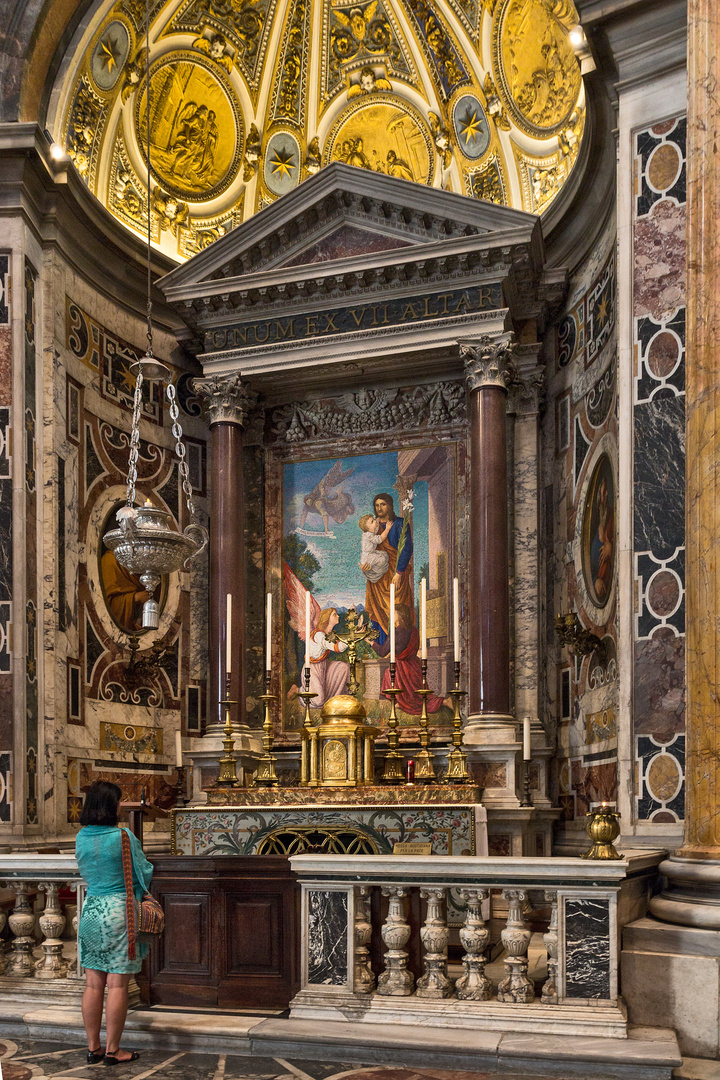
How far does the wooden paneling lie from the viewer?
636cm

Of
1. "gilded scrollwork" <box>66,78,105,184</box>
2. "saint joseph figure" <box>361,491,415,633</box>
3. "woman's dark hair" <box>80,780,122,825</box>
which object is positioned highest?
"gilded scrollwork" <box>66,78,105,184</box>

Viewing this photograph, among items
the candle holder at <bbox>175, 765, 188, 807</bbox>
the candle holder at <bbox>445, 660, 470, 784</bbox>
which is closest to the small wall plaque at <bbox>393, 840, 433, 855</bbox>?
the candle holder at <bbox>445, 660, 470, 784</bbox>

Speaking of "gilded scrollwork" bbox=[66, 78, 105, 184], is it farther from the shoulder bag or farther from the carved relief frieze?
the shoulder bag

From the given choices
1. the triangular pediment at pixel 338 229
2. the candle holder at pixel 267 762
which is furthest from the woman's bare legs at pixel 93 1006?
the triangular pediment at pixel 338 229

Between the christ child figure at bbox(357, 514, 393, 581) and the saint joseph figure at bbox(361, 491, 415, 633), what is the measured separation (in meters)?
0.04

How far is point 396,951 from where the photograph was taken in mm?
6121

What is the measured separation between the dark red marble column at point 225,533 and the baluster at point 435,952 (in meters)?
5.55

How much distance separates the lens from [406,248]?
1122cm

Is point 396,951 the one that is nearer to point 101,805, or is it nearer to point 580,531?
point 101,805

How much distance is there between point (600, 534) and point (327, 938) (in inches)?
210

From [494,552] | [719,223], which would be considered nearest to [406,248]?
[494,552]

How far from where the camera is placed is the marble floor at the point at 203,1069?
213 inches

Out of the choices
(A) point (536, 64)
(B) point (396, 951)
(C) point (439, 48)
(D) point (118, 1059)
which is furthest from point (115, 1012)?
(C) point (439, 48)

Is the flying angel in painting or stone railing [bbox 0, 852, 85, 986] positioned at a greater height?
the flying angel in painting
